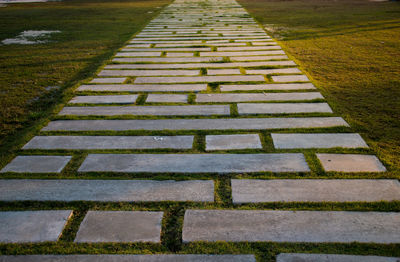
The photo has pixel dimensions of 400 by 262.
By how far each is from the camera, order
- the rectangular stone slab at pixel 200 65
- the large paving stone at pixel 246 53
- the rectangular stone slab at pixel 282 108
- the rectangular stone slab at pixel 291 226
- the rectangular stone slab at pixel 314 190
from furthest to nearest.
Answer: the large paving stone at pixel 246 53, the rectangular stone slab at pixel 200 65, the rectangular stone slab at pixel 282 108, the rectangular stone slab at pixel 314 190, the rectangular stone slab at pixel 291 226

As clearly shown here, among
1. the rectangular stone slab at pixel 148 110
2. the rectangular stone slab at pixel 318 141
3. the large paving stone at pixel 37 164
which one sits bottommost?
the large paving stone at pixel 37 164

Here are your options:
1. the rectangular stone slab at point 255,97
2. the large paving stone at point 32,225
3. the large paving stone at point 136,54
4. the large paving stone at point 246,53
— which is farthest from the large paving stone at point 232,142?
the large paving stone at point 136,54

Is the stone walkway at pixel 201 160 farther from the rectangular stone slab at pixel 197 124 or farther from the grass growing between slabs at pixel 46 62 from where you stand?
the grass growing between slabs at pixel 46 62

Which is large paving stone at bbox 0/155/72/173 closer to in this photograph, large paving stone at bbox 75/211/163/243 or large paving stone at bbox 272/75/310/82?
large paving stone at bbox 75/211/163/243

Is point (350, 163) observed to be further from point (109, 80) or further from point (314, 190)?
point (109, 80)

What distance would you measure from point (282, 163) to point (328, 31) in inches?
250

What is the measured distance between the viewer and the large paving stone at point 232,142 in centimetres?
250

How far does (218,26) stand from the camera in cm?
853

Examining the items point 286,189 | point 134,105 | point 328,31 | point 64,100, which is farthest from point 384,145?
point 328,31

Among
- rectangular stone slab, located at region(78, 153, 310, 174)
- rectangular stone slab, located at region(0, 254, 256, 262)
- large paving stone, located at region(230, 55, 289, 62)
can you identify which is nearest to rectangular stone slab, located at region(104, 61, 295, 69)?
large paving stone, located at region(230, 55, 289, 62)

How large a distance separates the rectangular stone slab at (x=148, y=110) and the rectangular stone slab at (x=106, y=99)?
14 cm

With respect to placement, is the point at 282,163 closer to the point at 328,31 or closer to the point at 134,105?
the point at 134,105

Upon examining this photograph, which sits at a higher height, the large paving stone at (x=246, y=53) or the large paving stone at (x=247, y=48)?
the large paving stone at (x=247, y=48)

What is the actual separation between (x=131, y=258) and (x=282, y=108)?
2.22 metres
